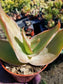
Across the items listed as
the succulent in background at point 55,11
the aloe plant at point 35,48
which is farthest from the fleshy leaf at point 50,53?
the succulent in background at point 55,11

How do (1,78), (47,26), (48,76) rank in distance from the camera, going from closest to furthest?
(1,78) → (48,76) → (47,26)

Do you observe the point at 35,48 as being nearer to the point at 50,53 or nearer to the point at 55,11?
the point at 50,53

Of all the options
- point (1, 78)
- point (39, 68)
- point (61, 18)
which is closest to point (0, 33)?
point (1, 78)

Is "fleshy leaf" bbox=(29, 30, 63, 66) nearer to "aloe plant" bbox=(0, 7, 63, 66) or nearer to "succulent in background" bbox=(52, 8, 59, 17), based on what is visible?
"aloe plant" bbox=(0, 7, 63, 66)

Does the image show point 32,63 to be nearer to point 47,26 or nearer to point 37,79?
Answer: point 37,79

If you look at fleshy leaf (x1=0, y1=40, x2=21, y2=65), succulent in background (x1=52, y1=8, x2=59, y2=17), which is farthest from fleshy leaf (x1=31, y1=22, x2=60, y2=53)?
succulent in background (x1=52, y1=8, x2=59, y2=17)

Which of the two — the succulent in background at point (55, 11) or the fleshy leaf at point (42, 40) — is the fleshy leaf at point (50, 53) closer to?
the fleshy leaf at point (42, 40)
